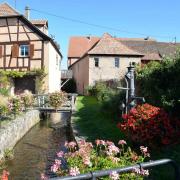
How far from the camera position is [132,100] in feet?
43.5

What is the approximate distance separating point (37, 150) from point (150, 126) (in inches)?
271

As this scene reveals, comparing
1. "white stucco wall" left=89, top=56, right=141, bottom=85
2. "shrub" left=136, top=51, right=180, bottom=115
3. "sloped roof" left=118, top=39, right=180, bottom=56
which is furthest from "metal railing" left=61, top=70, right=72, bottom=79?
"shrub" left=136, top=51, right=180, bottom=115

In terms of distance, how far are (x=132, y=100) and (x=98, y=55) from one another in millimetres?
31340

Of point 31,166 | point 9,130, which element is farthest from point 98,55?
point 31,166

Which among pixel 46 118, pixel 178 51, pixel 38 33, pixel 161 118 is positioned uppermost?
pixel 38 33

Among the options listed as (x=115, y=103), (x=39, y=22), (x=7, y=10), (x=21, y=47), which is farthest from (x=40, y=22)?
(x=115, y=103)

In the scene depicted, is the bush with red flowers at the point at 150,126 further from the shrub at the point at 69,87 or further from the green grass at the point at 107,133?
the shrub at the point at 69,87

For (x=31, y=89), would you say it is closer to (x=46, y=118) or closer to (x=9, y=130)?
(x=46, y=118)

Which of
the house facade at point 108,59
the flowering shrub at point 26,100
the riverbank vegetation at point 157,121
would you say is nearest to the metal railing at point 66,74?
the house facade at point 108,59

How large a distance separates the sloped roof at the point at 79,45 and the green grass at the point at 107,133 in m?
38.6

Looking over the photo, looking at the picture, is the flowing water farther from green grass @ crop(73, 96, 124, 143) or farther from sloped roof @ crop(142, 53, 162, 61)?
sloped roof @ crop(142, 53, 162, 61)

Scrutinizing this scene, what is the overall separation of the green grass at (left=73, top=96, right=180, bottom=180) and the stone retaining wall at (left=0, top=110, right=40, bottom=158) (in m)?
2.59

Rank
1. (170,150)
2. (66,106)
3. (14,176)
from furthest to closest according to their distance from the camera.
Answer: (66,106), (14,176), (170,150)

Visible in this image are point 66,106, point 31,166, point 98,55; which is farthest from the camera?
point 98,55
